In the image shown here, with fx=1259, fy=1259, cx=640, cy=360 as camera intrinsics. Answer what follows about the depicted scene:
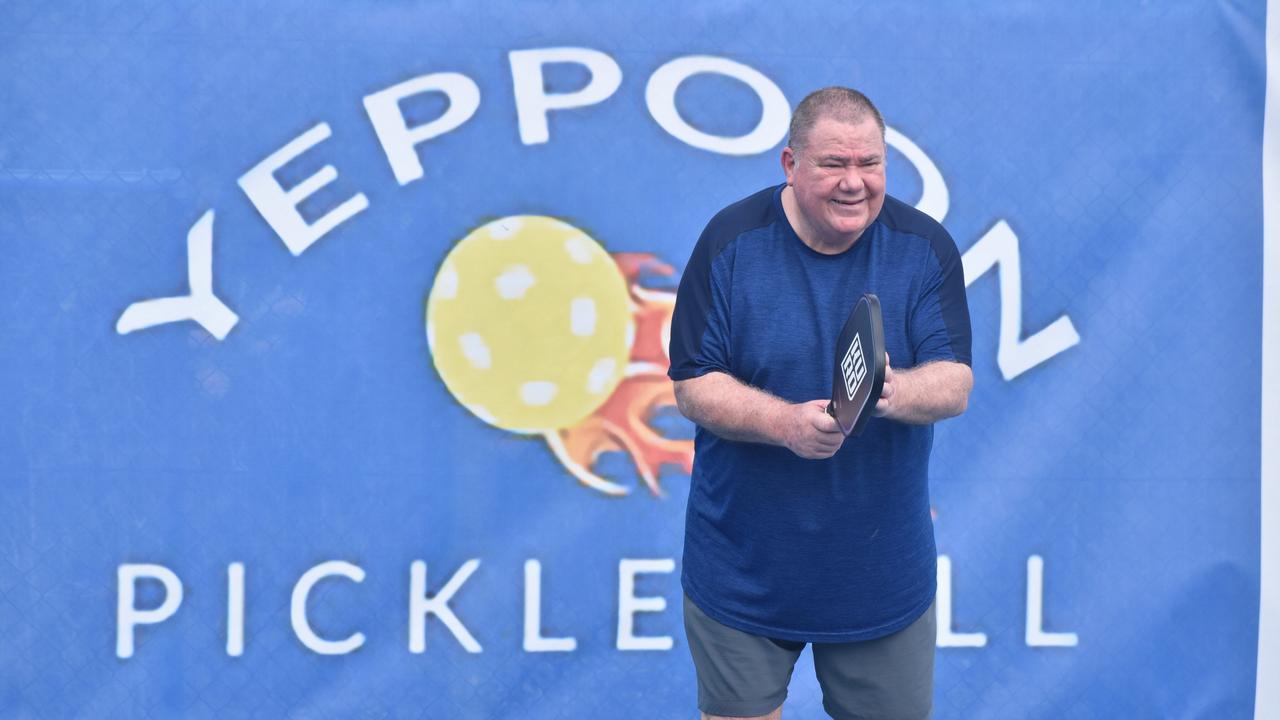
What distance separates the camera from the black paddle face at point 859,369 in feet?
5.07

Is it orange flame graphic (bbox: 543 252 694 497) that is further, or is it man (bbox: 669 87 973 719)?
orange flame graphic (bbox: 543 252 694 497)

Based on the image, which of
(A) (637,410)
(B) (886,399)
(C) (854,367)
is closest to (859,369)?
(C) (854,367)

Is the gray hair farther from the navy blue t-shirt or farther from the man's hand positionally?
the man's hand

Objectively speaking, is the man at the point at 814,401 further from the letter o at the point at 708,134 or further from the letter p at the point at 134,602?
the letter p at the point at 134,602

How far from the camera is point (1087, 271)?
8.89 feet

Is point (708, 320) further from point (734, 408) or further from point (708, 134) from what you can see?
point (708, 134)

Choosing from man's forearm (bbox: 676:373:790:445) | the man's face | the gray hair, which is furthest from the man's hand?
the gray hair

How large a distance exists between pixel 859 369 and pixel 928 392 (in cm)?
26

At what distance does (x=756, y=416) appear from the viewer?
1787 millimetres

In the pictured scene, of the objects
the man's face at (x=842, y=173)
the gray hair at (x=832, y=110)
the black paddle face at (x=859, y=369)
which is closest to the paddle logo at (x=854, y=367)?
the black paddle face at (x=859, y=369)

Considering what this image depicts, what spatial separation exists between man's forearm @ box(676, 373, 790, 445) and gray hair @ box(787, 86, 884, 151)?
36 cm

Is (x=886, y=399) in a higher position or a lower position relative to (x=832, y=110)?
lower

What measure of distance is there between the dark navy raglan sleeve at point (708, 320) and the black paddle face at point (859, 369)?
0.21 m

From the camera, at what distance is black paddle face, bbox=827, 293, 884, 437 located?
1546 mm
